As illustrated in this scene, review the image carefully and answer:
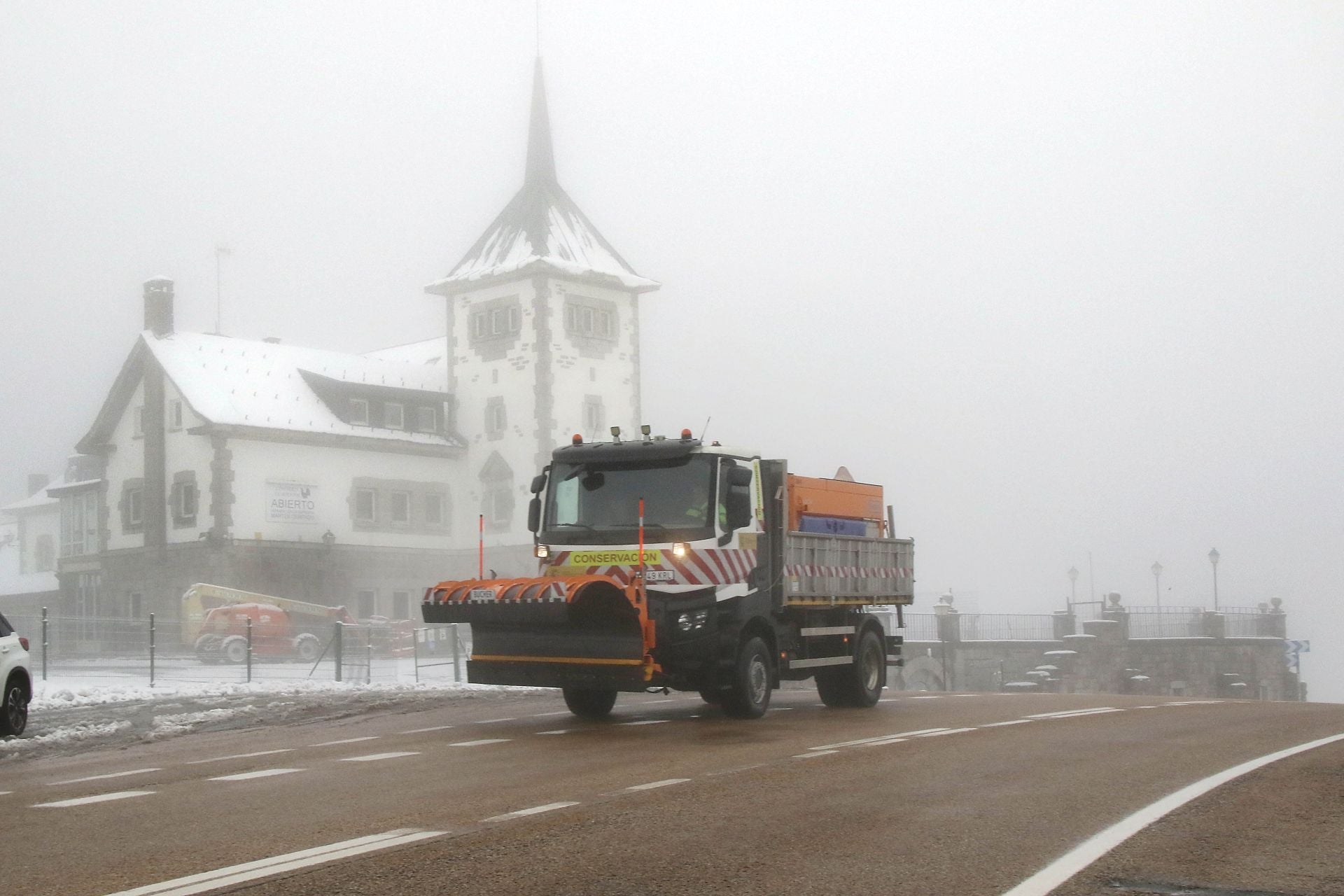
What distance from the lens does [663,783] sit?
11359mm

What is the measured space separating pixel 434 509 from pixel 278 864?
6248 cm

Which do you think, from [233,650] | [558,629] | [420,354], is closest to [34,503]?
[420,354]

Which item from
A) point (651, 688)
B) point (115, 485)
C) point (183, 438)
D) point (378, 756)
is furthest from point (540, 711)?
point (115, 485)

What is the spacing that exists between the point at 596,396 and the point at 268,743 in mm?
56564

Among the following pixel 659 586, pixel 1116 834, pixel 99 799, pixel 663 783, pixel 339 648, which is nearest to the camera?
pixel 1116 834

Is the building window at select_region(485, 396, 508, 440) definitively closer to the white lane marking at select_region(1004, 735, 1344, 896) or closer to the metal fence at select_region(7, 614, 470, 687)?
the metal fence at select_region(7, 614, 470, 687)

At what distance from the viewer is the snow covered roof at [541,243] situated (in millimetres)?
72562

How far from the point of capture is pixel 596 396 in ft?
239

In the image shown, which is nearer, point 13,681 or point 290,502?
point 13,681

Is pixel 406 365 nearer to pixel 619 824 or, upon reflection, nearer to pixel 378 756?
pixel 378 756

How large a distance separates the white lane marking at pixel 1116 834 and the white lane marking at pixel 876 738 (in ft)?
10.8

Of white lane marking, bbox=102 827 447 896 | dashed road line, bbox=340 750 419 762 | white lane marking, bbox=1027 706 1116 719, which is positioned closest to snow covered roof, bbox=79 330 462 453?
white lane marking, bbox=1027 706 1116 719

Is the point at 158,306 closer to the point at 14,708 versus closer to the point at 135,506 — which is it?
the point at 135,506

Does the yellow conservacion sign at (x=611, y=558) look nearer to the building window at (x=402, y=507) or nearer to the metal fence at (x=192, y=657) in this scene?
the metal fence at (x=192, y=657)
